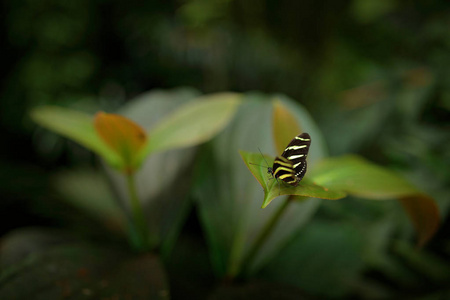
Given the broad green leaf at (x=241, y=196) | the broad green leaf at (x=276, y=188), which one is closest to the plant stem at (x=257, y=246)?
the broad green leaf at (x=241, y=196)

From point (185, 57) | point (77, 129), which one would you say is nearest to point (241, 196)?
point (77, 129)

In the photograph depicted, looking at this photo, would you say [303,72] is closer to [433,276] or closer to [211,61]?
[211,61]

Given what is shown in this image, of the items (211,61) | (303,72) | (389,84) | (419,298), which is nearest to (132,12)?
(211,61)

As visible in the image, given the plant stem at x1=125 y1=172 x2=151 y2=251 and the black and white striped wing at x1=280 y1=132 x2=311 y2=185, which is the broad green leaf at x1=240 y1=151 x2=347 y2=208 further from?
the plant stem at x1=125 y1=172 x2=151 y2=251

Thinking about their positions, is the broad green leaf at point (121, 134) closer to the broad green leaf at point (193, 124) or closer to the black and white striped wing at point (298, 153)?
the broad green leaf at point (193, 124)

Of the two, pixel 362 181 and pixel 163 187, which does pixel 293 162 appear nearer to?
pixel 362 181

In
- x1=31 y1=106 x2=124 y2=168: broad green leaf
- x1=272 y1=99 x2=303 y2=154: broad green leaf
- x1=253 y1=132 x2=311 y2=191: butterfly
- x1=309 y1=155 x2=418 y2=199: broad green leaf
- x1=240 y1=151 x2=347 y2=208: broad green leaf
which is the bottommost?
x1=31 y1=106 x2=124 y2=168: broad green leaf

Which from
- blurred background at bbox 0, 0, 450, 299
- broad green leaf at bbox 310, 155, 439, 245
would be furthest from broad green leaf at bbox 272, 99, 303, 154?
blurred background at bbox 0, 0, 450, 299
